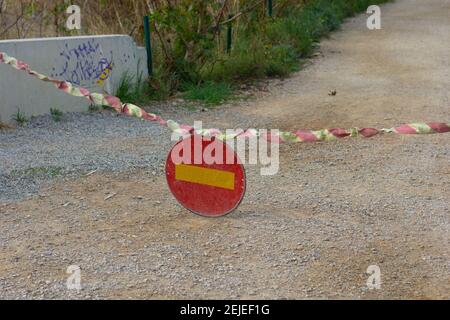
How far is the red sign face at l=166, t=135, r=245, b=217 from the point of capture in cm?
493

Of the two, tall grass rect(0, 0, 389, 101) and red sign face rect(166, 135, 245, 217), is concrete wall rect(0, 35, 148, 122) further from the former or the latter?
red sign face rect(166, 135, 245, 217)

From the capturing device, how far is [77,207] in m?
5.54

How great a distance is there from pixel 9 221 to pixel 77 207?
1.64 ft

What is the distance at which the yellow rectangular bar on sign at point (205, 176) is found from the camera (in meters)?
4.98

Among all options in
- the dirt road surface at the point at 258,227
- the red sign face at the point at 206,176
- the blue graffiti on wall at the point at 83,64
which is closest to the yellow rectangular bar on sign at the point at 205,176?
the red sign face at the point at 206,176

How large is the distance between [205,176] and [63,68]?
390cm

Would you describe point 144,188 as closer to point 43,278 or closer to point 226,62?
point 43,278

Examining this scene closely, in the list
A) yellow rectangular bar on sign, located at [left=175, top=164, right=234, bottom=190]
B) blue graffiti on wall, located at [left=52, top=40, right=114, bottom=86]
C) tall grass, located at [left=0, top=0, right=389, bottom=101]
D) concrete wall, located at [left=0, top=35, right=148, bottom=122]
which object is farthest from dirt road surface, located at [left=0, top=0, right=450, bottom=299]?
tall grass, located at [left=0, top=0, right=389, bottom=101]

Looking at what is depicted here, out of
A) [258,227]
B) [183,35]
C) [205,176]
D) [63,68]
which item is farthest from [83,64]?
[258,227]

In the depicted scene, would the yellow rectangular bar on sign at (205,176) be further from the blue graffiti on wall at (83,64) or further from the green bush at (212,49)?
the green bush at (212,49)

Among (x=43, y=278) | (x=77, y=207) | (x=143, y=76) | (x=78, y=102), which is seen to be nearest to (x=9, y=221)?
(x=77, y=207)

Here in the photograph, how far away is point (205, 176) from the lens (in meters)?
5.04

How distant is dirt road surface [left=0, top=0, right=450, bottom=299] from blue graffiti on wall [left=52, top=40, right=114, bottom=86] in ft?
2.10

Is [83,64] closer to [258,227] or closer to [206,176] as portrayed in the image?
[206,176]
